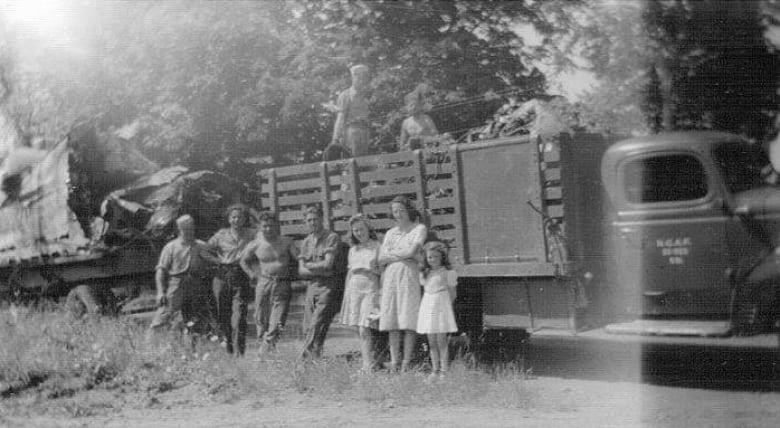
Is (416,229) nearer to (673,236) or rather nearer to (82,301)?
(673,236)

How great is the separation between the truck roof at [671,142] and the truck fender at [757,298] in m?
1.10

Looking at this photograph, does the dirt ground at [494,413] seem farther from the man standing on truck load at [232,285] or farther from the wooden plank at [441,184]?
the wooden plank at [441,184]

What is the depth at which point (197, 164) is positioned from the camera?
50.4 feet

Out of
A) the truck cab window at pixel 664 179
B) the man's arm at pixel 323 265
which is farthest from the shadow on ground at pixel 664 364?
→ the man's arm at pixel 323 265

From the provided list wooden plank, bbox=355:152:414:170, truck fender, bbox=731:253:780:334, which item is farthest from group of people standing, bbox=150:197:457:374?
truck fender, bbox=731:253:780:334

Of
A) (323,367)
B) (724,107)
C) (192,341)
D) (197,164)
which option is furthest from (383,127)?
(323,367)

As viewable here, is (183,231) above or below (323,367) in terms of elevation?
above

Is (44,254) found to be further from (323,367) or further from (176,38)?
(323,367)

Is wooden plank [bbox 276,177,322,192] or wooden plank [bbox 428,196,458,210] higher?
wooden plank [bbox 276,177,322,192]

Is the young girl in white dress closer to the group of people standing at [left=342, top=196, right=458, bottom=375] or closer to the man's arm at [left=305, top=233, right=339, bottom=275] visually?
the group of people standing at [left=342, top=196, right=458, bottom=375]

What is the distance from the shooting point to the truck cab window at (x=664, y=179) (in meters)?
7.74

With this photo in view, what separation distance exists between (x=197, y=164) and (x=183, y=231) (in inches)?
234

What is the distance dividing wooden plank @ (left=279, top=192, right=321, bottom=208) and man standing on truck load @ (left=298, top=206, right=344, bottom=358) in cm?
49

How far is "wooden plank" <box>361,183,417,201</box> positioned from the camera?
877cm
